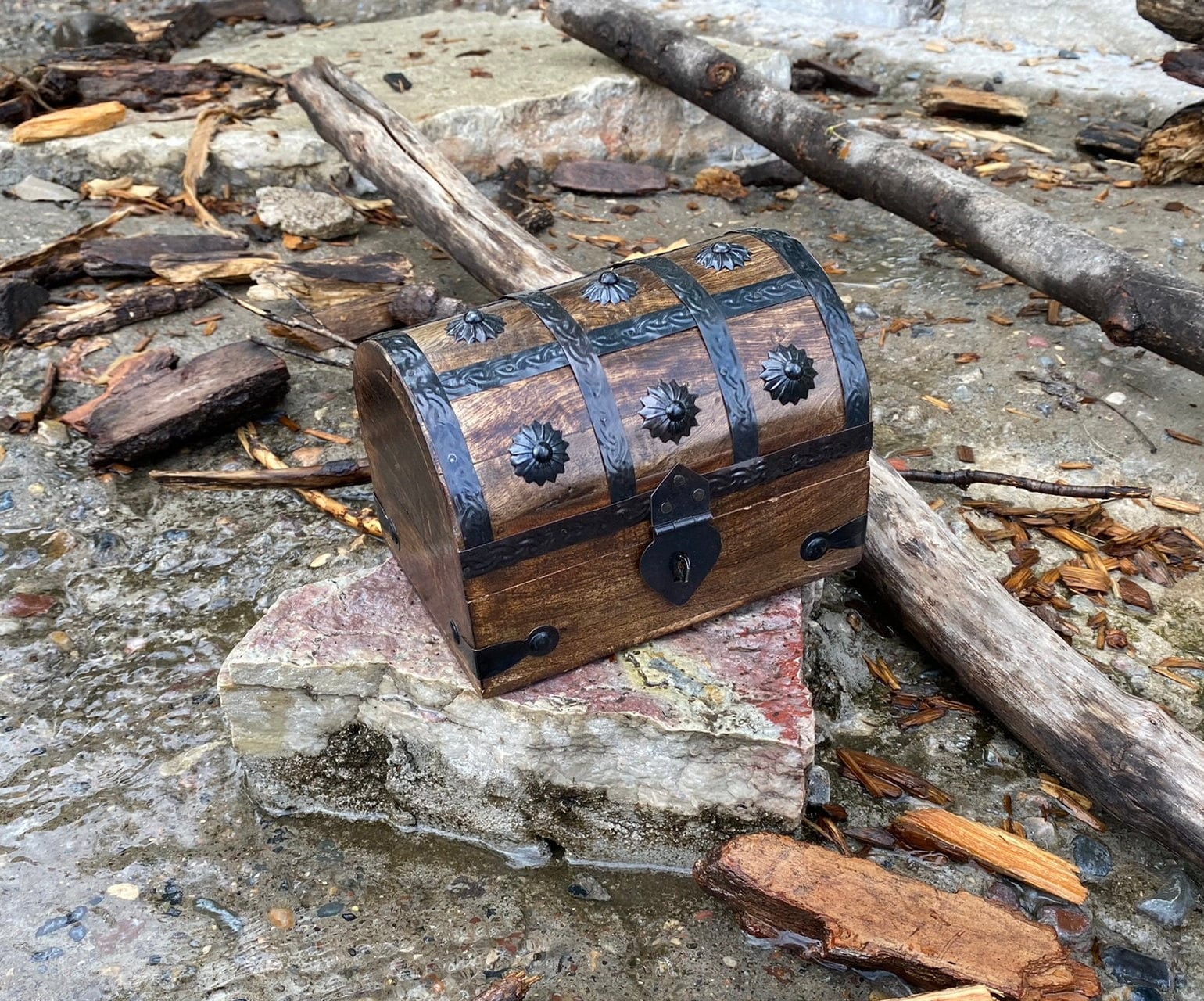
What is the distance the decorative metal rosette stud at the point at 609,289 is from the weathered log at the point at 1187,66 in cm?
396

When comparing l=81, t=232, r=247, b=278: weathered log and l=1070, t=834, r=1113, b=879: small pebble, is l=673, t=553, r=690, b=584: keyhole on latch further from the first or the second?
l=81, t=232, r=247, b=278: weathered log

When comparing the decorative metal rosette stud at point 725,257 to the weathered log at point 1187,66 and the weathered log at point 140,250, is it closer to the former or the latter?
the weathered log at point 140,250

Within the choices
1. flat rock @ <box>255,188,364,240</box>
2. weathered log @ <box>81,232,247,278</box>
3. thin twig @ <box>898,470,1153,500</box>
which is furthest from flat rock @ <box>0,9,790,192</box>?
thin twig @ <box>898,470,1153,500</box>

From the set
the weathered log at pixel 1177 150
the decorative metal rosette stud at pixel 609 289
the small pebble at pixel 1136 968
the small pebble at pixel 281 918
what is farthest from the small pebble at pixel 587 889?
the weathered log at pixel 1177 150

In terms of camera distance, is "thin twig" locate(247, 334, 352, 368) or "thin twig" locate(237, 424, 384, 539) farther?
"thin twig" locate(247, 334, 352, 368)

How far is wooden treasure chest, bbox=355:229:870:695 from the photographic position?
2.45 m

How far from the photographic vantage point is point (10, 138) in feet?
19.4

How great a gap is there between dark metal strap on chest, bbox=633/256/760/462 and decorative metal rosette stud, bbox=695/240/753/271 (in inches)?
5.9

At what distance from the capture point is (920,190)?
16.2ft

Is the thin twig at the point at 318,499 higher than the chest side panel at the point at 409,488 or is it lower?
lower

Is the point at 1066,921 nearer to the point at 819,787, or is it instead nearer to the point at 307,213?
the point at 819,787

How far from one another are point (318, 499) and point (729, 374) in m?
1.86

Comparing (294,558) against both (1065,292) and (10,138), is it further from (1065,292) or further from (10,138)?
(10,138)

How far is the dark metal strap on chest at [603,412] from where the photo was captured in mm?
2492
